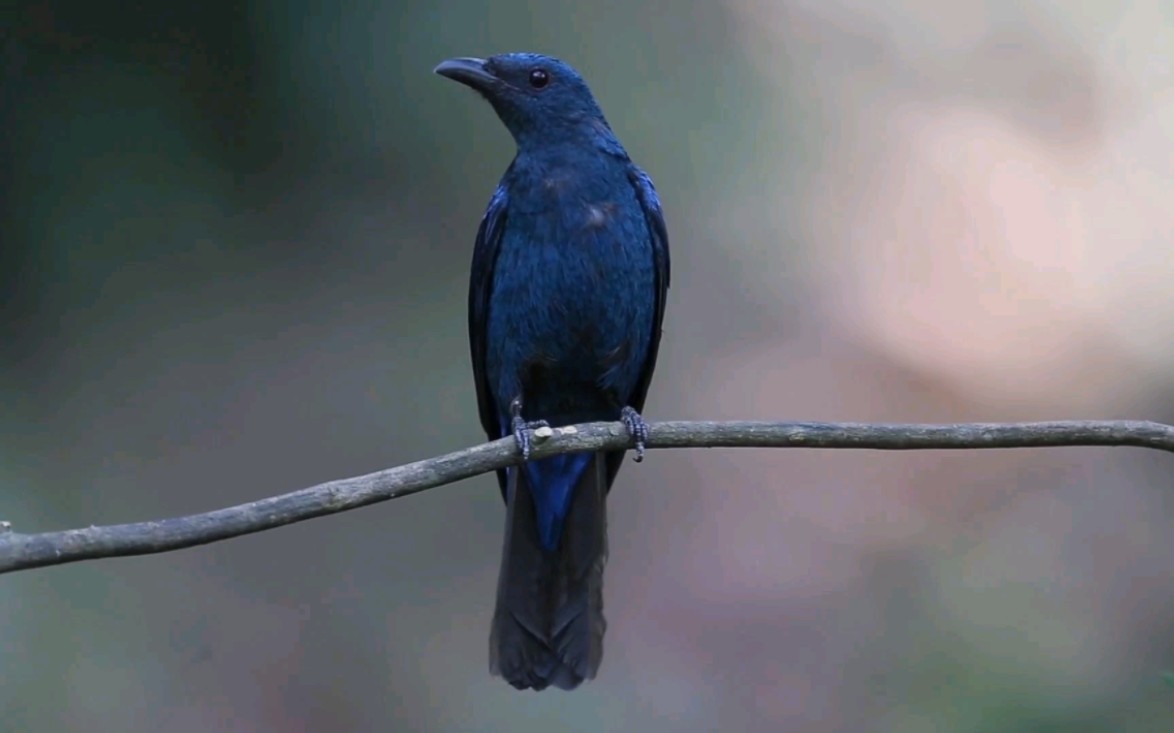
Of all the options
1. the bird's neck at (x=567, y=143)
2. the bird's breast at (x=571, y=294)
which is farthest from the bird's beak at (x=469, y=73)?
the bird's breast at (x=571, y=294)

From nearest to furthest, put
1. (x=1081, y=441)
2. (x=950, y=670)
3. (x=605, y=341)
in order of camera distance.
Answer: (x=1081, y=441), (x=605, y=341), (x=950, y=670)

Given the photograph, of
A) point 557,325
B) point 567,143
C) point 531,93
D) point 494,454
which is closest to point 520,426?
point 557,325

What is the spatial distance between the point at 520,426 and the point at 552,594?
658 mm

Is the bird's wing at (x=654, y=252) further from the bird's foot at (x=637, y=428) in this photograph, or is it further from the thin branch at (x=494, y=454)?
the thin branch at (x=494, y=454)

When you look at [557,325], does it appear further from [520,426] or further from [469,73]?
[469,73]

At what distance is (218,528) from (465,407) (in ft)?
10.1

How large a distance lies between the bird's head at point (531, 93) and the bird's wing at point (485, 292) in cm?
22

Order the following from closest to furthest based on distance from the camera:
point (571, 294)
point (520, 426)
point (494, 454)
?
point (494, 454) < point (520, 426) < point (571, 294)

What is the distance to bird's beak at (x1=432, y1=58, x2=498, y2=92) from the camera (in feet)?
13.0

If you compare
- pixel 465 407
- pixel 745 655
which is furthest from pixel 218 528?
pixel 745 655

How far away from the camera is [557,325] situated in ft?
12.4

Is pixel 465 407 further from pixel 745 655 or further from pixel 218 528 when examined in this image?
pixel 218 528

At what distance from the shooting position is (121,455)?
5.26 meters

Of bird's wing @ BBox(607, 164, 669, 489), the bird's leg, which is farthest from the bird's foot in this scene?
bird's wing @ BBox(607, 164, 669, 489)
